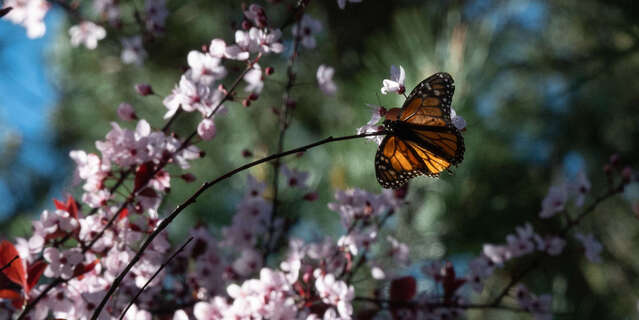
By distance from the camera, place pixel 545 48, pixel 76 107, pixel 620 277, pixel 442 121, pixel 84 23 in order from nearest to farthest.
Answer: pixel 442 121 < pixel 84 23 < pixel 620 277 < pixel 545 48 < pixel 76 107

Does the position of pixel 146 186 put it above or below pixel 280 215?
below

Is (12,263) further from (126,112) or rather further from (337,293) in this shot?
(337,293)

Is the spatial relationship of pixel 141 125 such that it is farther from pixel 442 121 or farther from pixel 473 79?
pixel 473 79

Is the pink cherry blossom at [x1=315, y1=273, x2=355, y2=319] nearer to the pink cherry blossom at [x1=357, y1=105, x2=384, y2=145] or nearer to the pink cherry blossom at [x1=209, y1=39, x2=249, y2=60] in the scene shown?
the pink cherry blossom at [x1=357, y1=105, x2=384, y2=145]

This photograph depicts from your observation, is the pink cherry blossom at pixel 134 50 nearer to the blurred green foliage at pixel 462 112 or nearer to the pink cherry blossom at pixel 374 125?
the blurred green foliage at pixel 462 112

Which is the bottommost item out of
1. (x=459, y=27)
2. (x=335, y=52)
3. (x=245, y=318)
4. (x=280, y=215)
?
(x=245, y=318)

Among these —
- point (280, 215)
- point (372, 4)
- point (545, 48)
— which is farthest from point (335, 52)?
point (545, 48)

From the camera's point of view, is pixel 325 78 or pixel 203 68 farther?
pixel 325 78

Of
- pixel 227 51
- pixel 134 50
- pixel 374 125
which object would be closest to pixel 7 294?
pixel 227 51
